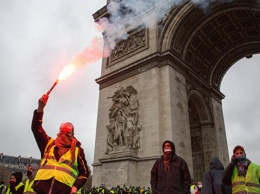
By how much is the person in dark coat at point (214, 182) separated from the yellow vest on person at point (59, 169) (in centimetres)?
213

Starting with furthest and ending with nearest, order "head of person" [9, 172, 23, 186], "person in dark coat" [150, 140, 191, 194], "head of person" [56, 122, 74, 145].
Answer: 1. "head of person" [9, 172, 23, 186]
2. "person in dark coat" [150, 140, 191, 194]
3. "head of person" [56, 122, 74, 145]

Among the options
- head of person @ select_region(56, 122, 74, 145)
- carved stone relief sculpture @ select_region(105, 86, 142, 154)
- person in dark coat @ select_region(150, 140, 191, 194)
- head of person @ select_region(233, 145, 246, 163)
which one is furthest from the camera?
carved stone relief sculpture @ select_region(105, 86, 142, 154)

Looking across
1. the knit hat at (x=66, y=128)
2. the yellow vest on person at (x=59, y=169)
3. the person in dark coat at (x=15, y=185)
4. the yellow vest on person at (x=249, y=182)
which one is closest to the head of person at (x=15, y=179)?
the person in dark coat at (x=15, y=185)

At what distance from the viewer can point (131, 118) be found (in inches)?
506

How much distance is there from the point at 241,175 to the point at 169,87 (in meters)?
9.16

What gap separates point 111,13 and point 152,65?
14.7 ft

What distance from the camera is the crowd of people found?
260 cm

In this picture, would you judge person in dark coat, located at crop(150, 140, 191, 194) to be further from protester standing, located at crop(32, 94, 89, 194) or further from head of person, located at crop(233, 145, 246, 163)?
protester standing, located at crop(32, 94, 89, 194)

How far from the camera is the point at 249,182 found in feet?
11.1

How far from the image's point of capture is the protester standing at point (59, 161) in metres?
2.56

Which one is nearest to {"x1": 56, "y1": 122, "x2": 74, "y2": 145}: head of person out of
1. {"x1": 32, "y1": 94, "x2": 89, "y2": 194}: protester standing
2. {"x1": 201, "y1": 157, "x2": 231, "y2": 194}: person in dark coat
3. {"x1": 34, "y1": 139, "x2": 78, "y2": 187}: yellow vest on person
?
{"x1": 32, "y1": 94, "x2": 89, "y2": 194}: protester standing

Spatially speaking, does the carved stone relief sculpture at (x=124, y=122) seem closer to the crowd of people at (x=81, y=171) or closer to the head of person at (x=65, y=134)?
the crowd of people at (x=81, y=171)

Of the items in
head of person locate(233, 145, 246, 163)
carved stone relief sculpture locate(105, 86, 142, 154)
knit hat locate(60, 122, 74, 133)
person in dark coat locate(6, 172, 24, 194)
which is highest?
carved stone relief sculpture locate(105, 86, 142, 154)

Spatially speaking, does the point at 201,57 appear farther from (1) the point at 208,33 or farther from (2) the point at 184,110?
(2) the point at 184,110
